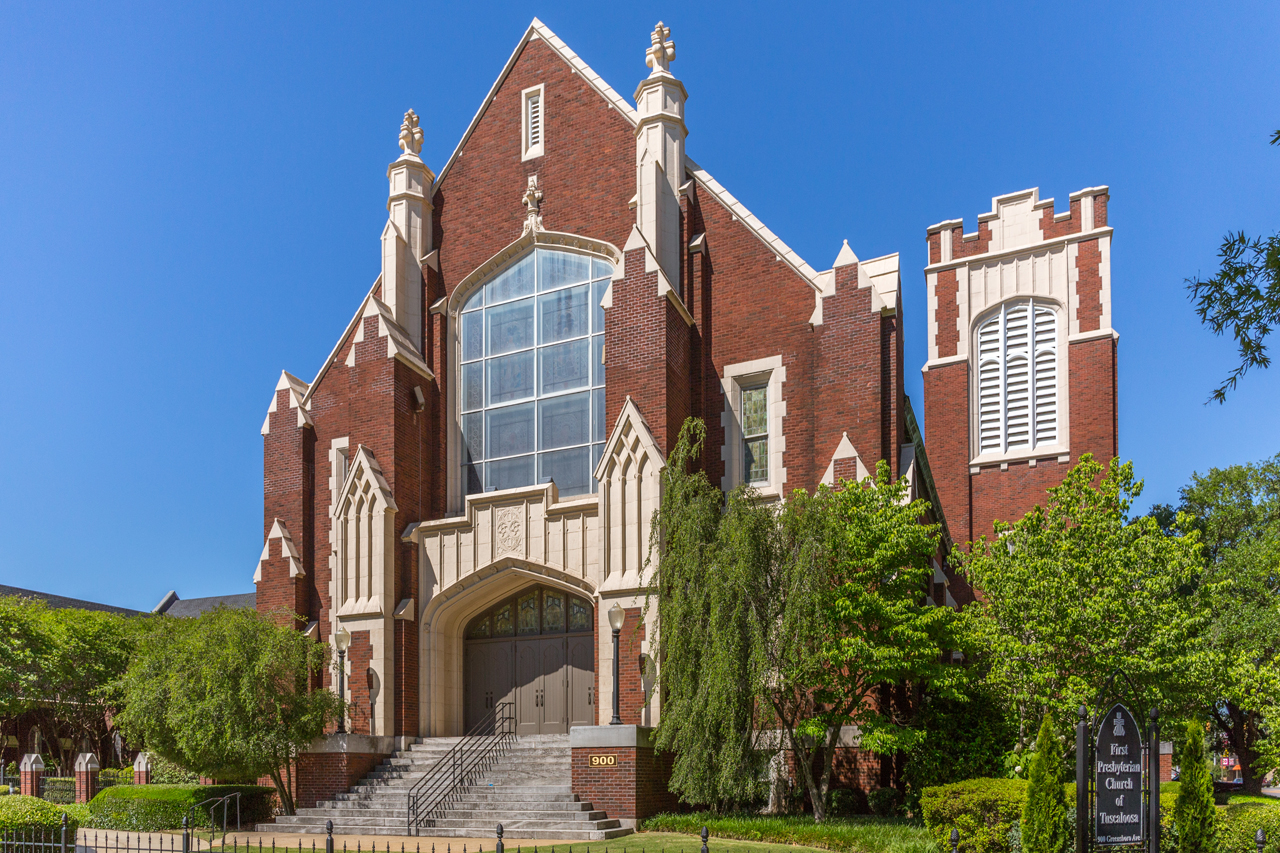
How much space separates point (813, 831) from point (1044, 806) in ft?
14.1

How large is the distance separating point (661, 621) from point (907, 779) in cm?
504

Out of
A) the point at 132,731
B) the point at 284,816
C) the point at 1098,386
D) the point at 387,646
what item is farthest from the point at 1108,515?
the point at 132,731

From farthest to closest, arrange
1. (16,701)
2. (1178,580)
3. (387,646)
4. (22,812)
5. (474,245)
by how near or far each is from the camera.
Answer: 1. (16,701)
2. (474,245)
3. (387,646)
4. (1178,580)
5. (22,812)

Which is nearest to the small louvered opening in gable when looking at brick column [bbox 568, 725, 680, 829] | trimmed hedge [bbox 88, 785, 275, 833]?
brick column [bbox 568, 725, 680, 829]

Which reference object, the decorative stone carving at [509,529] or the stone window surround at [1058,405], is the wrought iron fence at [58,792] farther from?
the stone window surround at [1058,405]

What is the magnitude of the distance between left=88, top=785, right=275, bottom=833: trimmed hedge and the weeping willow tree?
31.3 ft

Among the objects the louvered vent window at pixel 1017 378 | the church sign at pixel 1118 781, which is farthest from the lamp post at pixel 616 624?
the church sign at pixel 1118 781

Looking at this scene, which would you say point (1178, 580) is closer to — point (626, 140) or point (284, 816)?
point (626, 140)

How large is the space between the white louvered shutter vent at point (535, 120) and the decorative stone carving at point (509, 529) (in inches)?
345

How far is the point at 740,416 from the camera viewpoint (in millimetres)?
22609

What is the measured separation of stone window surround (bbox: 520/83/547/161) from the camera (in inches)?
1019

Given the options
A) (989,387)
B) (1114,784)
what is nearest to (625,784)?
(1114,784)

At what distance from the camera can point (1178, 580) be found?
731 inches

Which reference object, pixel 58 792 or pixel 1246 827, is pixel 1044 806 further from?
pixel 58 792
